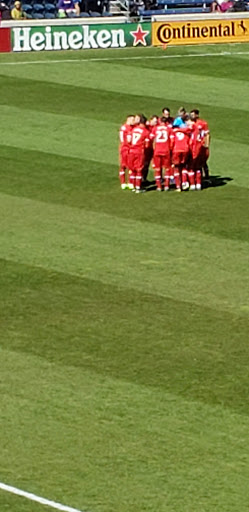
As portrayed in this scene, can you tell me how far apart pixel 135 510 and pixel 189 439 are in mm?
2133

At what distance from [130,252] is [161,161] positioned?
4.65 metres

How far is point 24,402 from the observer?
18219 mm

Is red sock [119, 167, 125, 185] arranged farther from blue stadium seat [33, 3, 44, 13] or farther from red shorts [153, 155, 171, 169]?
blue stadium seat [33, 3, 44, 13]

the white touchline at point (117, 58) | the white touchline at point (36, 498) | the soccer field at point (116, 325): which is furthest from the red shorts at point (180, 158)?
the white touchline at point (117, 58)

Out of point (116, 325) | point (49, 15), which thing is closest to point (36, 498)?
point (116, 325)

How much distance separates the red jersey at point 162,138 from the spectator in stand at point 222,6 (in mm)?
25968

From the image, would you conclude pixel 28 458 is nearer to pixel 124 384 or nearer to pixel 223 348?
pixel 124 384

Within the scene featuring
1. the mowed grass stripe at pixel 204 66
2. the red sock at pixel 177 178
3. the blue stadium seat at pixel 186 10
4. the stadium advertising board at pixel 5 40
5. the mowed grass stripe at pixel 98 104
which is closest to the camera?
the red sock at pixel 177 178

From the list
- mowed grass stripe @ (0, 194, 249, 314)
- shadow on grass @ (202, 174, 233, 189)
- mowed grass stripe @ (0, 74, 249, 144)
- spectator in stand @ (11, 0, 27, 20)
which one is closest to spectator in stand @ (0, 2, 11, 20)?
spectator in stand @ (11, 0, 27, 20)

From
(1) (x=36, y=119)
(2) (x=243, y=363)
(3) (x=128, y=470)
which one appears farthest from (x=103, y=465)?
(1) (x=36, y=119)

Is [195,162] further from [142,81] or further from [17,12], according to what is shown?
[17,12]

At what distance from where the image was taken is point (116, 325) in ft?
69.7

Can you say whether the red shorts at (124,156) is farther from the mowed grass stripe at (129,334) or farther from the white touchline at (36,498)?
the white touchline at (36,498)

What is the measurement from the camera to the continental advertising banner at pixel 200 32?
1972 inches
